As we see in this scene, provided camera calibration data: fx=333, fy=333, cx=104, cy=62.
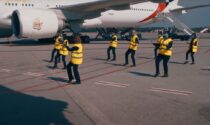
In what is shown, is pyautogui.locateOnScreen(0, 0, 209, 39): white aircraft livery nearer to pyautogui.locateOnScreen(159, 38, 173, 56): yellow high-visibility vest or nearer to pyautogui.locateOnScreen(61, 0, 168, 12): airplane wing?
pyautogui.locateOnScreen(61, 0, 168, 12): airplane wing

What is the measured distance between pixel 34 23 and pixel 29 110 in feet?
51.7

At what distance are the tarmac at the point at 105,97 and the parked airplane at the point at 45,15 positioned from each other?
860 cm

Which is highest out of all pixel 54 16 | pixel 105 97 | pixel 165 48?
pixel 54 16

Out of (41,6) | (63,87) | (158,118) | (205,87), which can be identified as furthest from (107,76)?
(41,6)

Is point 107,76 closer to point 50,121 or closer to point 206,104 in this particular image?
point 206,104

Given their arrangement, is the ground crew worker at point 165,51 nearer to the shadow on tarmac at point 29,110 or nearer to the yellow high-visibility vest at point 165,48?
the yellow high-visibility vest at point 165,48

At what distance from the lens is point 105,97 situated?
336 inches

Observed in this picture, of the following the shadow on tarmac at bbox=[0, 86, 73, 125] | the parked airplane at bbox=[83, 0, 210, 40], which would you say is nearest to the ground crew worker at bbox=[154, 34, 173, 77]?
the shadow on tarmac at bbox=[0, 86, 73, 125]

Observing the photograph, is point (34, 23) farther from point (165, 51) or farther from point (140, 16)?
point (140, 16)

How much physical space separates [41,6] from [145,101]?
1963 cm

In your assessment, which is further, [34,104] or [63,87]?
[63,87]

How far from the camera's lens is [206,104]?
7836mm

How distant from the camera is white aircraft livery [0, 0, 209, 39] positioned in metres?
22.3

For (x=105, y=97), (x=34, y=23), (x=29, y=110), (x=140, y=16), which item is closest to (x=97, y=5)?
(x=34, y=23)
